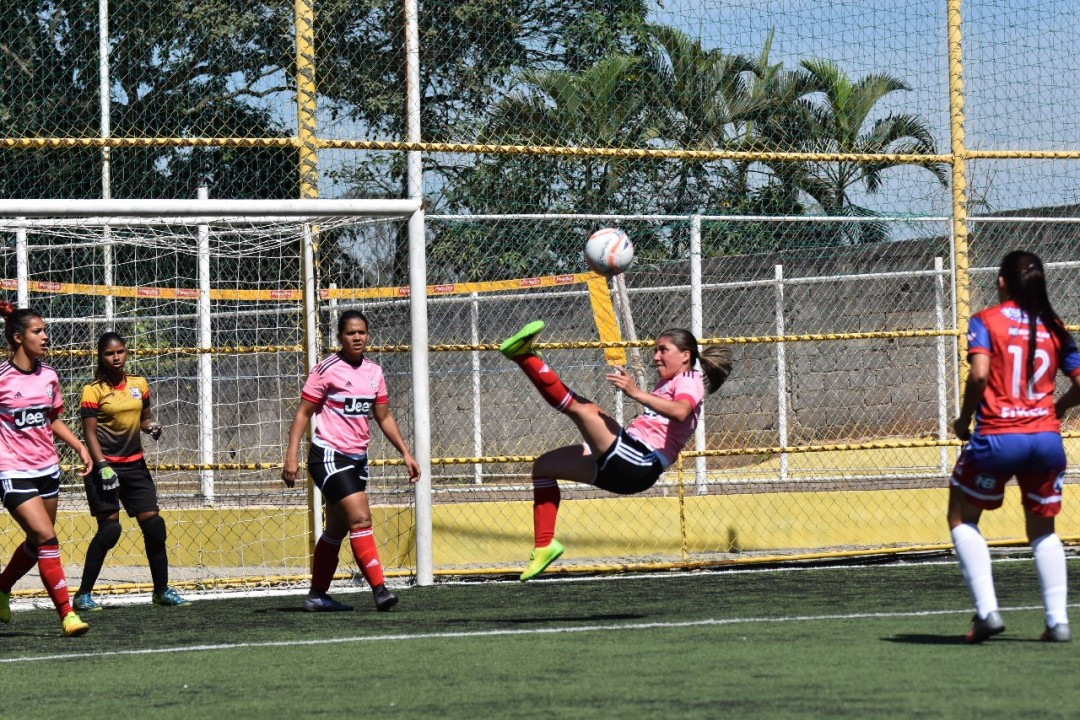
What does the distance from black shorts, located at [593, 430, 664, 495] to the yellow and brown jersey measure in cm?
387

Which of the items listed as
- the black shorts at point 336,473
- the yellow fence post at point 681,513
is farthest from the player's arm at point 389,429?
the yellow fence post at point 681,513

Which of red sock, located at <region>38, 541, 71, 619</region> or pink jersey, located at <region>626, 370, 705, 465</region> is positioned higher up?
pink jersey, located at <region>626, 370, 705, 465</region>

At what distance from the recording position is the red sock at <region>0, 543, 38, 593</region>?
954 centimetres

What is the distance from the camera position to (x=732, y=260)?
55.4 feet

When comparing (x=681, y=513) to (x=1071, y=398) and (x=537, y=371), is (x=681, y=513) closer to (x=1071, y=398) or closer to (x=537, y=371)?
(x=537, y=371)

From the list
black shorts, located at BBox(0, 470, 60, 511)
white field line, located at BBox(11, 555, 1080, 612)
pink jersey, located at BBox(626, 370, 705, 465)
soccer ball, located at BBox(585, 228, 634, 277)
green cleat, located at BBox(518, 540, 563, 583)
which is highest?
soccer ball, located at BBox(585, 228, 634, 277)

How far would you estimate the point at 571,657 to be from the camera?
6828 millimetres

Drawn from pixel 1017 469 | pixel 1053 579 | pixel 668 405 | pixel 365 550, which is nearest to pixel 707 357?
pixel 668 405

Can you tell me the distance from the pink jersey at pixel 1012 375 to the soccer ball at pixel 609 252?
3233 millimetres

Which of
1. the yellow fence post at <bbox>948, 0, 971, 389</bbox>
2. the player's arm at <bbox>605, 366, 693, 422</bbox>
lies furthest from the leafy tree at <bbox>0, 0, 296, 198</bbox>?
the player's arm at <bbox>605, 366, 693, 422</bbox>

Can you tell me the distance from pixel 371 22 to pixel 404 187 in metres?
1.69

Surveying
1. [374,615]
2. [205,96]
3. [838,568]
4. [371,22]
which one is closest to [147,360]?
[205,96]

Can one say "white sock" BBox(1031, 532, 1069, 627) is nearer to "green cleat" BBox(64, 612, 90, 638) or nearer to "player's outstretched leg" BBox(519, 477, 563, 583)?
"player's outstretched leg" BBox(519, 477, 563, 583)

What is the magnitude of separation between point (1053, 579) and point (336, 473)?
468cm
